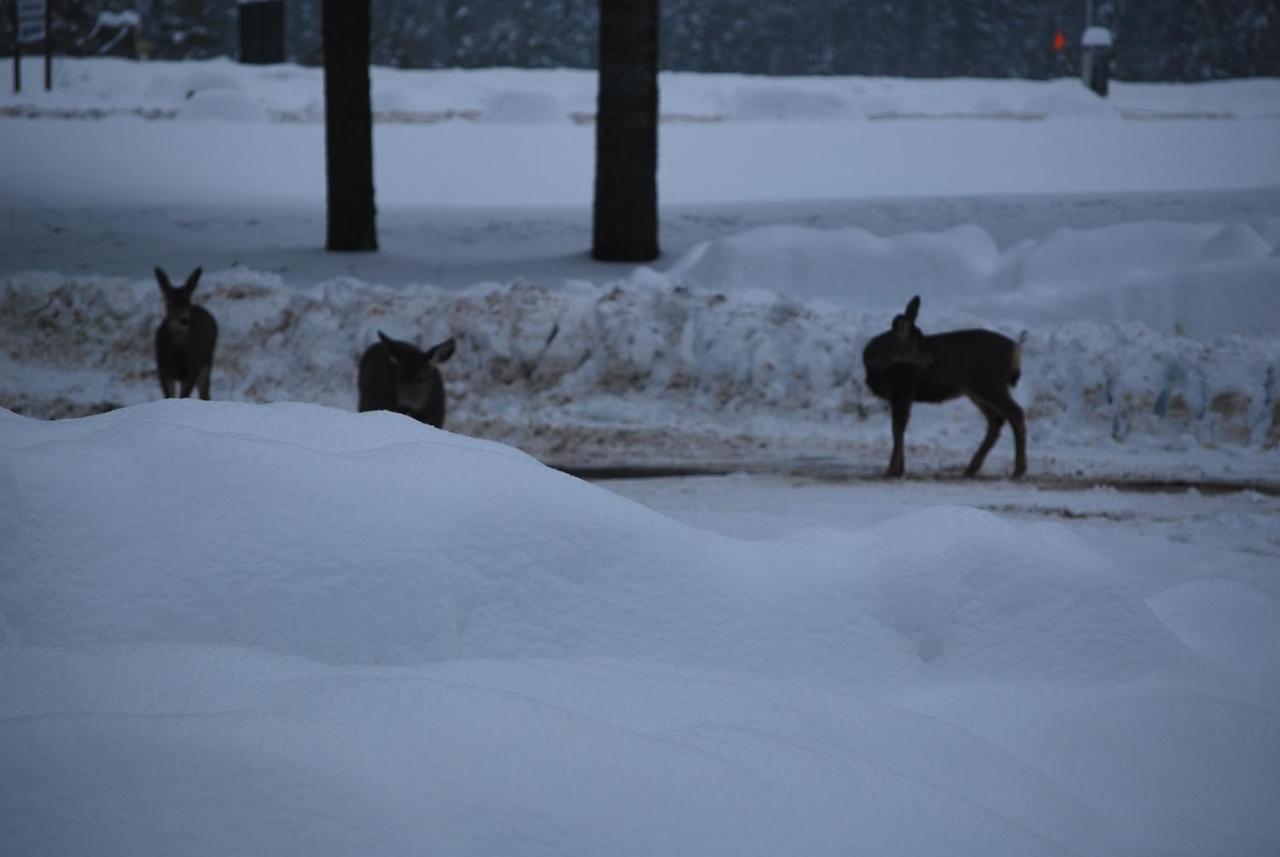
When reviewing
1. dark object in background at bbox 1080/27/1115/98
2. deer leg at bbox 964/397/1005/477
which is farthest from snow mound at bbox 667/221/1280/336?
dark object in background at bbox 1080/27/1115/98

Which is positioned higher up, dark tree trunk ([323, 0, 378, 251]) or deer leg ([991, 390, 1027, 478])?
dark tree trunk ([323, 0, 378, 251])

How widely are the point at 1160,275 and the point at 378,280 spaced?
23.7 feet

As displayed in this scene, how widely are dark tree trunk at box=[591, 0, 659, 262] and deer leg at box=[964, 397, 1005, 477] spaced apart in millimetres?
6467

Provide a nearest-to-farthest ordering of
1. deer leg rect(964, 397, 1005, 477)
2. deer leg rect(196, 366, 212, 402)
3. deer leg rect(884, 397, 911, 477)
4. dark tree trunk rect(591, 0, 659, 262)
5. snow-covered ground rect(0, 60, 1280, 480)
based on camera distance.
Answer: deer leg rect(884, 397, 911, 477)
deer leg rect(964, 397, 1005, 477)
snow-covered ground rect(0, 60, 1280, 480)
deer leg rect(196, 366, 212, 402)
dark tree trunk rect(591, 0, 659, 262)

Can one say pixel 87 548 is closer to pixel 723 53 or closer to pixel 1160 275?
pixel 1160 275

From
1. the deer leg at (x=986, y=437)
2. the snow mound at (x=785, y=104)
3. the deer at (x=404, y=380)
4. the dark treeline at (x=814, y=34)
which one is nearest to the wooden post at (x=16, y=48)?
the snow mound at (x=785, y=104)

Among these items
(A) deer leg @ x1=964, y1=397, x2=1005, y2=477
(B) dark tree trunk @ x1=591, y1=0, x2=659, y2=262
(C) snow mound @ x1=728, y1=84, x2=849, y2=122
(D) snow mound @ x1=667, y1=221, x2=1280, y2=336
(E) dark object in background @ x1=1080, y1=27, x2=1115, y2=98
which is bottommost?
(A) deer leg @ x1=964, y1=397, x2=1005, y2=477

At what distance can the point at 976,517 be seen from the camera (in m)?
4.41

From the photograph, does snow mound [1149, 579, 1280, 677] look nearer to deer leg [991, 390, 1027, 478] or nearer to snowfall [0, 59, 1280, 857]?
snowfall [0, 59, 1280, 857]

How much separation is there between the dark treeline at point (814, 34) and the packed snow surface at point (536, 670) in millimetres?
45595

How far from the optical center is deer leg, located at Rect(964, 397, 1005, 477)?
8953 millimetres

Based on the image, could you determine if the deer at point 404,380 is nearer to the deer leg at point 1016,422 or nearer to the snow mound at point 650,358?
the snow mound at point 650,358

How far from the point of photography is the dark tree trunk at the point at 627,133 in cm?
1495

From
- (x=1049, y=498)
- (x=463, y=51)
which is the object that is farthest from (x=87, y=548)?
(x=463, y=51)
